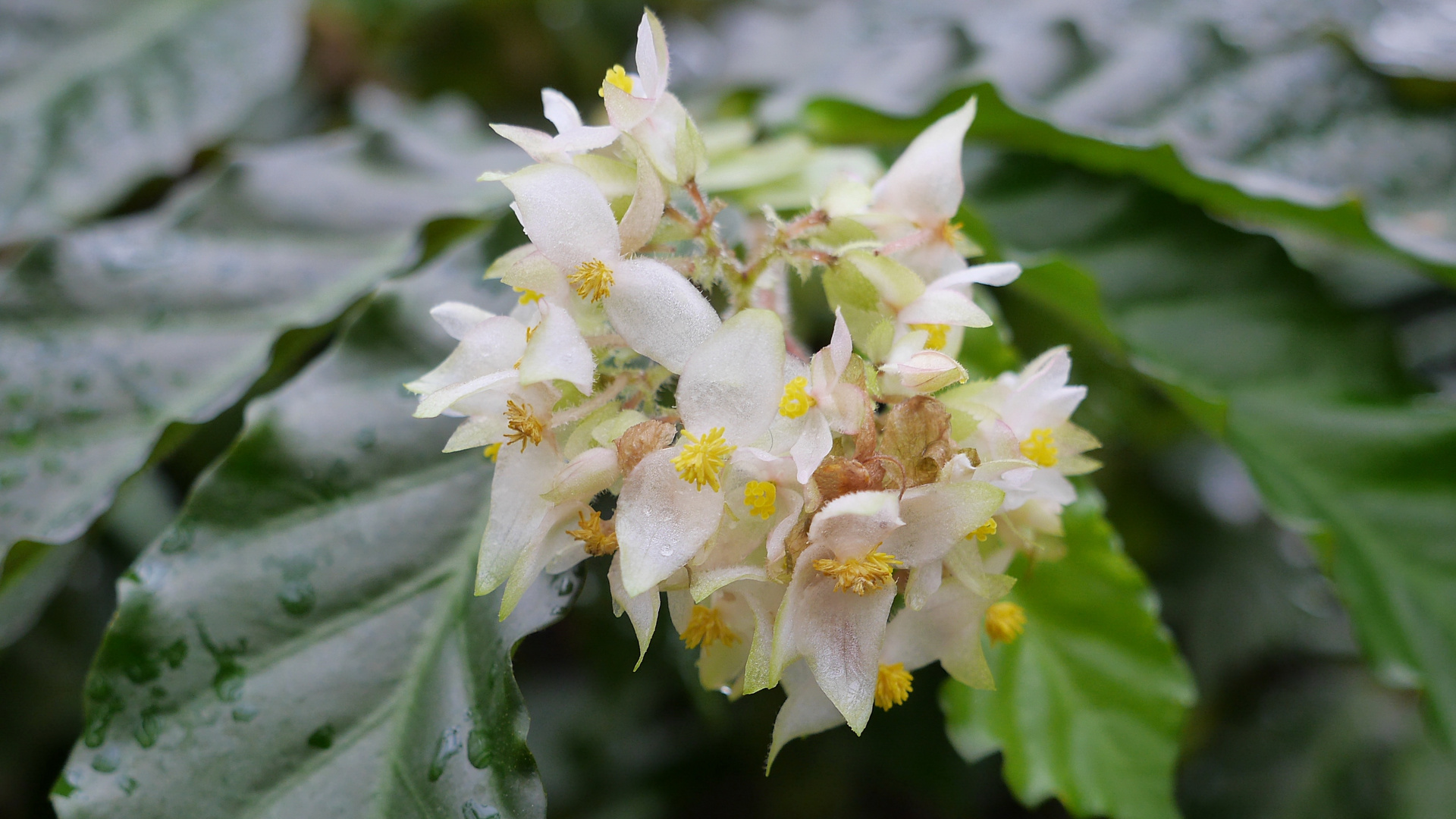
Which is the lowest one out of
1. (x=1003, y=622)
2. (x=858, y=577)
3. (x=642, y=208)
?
(x=1003, y=622)

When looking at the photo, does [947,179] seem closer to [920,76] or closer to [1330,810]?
[920,76]

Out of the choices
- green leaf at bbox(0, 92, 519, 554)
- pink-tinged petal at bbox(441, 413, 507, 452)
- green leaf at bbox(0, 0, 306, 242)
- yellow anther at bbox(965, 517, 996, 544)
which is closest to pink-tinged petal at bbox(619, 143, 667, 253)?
pink-tinged petal at bbox(441, 413, 507, 452)

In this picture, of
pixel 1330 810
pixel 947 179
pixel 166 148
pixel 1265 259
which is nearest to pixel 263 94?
pixel 166 148

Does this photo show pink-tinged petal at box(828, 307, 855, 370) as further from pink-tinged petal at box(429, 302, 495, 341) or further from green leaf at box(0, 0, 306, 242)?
green leaf at box(0, 0, 306, 242)

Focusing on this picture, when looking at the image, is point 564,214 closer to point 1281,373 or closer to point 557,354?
point 557,354

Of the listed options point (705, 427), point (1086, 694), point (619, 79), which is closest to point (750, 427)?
point (705, 427)
